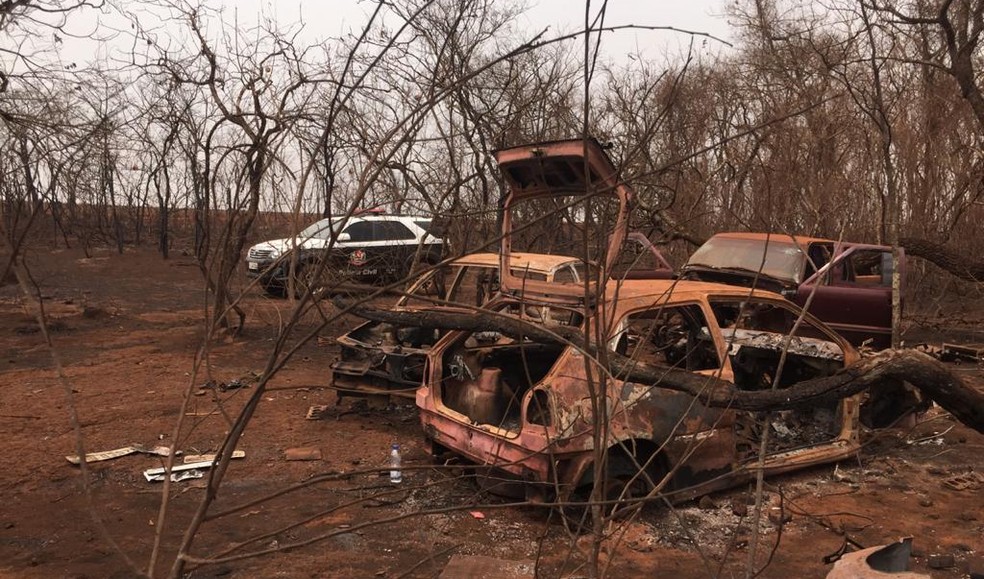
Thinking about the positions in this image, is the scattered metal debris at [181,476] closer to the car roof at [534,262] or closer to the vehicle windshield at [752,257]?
the car roof at [534,262]

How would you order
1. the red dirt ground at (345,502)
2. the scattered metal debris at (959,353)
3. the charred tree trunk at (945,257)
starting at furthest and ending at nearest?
the charred tree trunk at (945,257), the scattered metal debris at (959,353), the red dirt ground at (345,502)

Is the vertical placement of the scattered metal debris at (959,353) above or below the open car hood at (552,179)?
below

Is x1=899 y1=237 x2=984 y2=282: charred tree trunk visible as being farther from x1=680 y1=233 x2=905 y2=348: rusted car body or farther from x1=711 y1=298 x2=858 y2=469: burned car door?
x1=711 y1=298 x2=858 y2=469: burned car door

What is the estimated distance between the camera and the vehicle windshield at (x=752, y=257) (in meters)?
9.06

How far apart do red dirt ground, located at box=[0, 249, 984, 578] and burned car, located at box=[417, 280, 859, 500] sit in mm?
277

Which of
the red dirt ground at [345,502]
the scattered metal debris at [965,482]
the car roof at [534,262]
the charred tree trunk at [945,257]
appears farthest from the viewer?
the charred tree trunk at [945,257]

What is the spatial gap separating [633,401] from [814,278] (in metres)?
5.91

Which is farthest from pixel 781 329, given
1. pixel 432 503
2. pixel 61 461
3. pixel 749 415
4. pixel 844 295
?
pixel 61 461

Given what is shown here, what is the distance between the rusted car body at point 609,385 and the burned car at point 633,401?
0.01 m

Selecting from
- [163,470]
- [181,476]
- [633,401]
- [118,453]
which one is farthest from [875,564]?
[118,453]

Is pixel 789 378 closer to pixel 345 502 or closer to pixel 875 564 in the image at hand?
pixel 875 564

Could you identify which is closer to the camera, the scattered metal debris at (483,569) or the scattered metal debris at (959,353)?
the scattered metal debris at (483,569)

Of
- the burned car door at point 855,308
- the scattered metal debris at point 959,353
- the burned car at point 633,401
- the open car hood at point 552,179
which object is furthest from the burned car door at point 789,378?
the scattered metal debris at point 959,353

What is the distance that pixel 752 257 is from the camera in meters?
9.39
